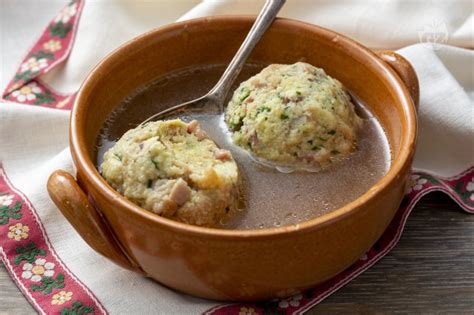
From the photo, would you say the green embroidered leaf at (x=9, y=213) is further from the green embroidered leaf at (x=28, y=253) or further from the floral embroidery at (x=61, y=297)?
the floral embroidery at (x=61, y=297)

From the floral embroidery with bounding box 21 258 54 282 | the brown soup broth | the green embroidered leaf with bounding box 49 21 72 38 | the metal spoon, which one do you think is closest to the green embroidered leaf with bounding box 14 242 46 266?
the floral embroidery with bounding box 21 258 54 282

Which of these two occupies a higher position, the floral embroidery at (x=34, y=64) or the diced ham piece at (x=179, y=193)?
the diced ham piece at (x=179, y=193)

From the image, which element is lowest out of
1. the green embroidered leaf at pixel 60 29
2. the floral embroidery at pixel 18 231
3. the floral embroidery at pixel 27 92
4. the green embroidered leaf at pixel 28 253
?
the green embroidered leaf at pixel 28 253

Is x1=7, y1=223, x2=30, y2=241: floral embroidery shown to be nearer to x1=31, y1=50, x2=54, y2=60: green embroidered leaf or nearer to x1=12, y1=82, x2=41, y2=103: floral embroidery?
x1=12, y1=82, x2=41, y2=103: floral embroidery

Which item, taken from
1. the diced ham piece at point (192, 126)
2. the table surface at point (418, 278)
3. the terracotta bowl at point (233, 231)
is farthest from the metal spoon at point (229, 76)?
the table surface at point (418, 278)

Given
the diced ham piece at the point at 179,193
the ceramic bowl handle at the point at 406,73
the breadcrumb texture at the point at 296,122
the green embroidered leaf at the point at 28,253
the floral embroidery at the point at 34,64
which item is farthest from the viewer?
the floral embroidery at the point at 34,64

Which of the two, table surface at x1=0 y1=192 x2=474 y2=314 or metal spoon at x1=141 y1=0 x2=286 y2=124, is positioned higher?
metal spoon at x1=141 y1=0 x2=286 y2=124

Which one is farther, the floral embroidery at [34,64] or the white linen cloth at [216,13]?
the floral embroidery at [34,64]

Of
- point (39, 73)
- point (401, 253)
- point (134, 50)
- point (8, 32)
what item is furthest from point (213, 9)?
point (401, 253)
